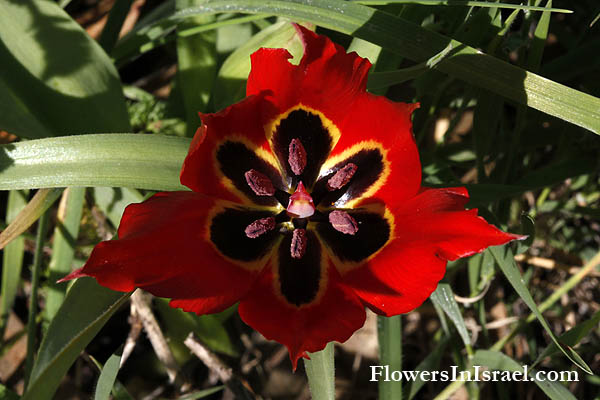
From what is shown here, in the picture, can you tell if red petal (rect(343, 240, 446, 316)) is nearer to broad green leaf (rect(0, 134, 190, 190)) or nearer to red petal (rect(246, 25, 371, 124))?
red petal (rect(246, 25, 371, 124))

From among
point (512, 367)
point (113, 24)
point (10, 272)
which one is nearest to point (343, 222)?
point (512, 367)

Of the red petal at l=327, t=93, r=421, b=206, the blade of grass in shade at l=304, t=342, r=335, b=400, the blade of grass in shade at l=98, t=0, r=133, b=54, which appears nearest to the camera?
the red petal at l=327, t=93, r=421, b=206

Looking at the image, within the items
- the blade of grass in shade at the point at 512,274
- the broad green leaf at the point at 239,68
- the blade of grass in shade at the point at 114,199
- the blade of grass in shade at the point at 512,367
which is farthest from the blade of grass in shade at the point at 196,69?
the blade of grass in shade at the point at 512,367

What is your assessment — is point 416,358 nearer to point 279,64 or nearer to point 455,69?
point 455,69

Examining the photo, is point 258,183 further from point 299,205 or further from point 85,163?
point 85,163

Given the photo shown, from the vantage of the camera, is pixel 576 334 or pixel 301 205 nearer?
pixel 301 205

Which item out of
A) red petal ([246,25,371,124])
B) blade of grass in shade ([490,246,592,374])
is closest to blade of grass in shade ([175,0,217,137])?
red petal ([246,25,371,124])
